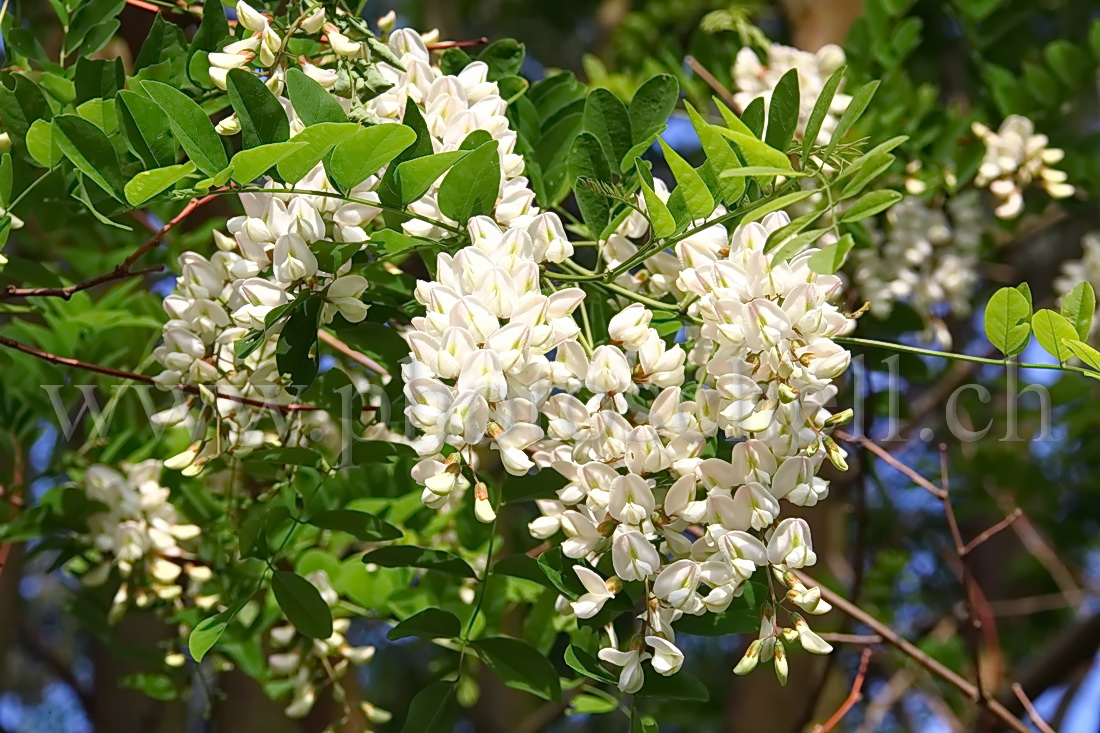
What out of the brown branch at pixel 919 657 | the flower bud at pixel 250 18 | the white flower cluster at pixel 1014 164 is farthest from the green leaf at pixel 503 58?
the white flower cluster at pixel 1014 164

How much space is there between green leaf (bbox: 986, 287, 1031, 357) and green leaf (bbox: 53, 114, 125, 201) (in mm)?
651

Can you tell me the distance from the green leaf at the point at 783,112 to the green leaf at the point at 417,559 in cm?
43

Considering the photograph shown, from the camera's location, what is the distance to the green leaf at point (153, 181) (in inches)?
27.2

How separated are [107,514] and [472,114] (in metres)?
0.67

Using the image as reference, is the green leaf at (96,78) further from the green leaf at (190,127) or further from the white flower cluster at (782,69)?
the white flower cluster at (782,69)

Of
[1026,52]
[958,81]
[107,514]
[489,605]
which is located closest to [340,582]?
[489,605]

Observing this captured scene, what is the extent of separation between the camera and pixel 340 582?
113cm

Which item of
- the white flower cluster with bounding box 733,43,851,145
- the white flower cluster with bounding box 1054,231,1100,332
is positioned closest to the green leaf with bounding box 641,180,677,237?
the white flower cluster with bounding box 733,43,851,145

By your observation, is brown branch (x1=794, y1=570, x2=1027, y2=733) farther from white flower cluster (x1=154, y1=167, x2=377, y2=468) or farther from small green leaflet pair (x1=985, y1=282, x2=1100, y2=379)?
white flower cluster (x1=154, y1=167, x2=377, y2=468)

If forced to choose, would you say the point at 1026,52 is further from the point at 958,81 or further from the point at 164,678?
the point at 164,678

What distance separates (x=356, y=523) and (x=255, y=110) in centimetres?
36

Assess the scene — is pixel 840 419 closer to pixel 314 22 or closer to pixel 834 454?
pixel 834 454

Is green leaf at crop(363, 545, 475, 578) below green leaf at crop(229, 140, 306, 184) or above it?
below

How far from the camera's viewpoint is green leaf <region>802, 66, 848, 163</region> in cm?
75
